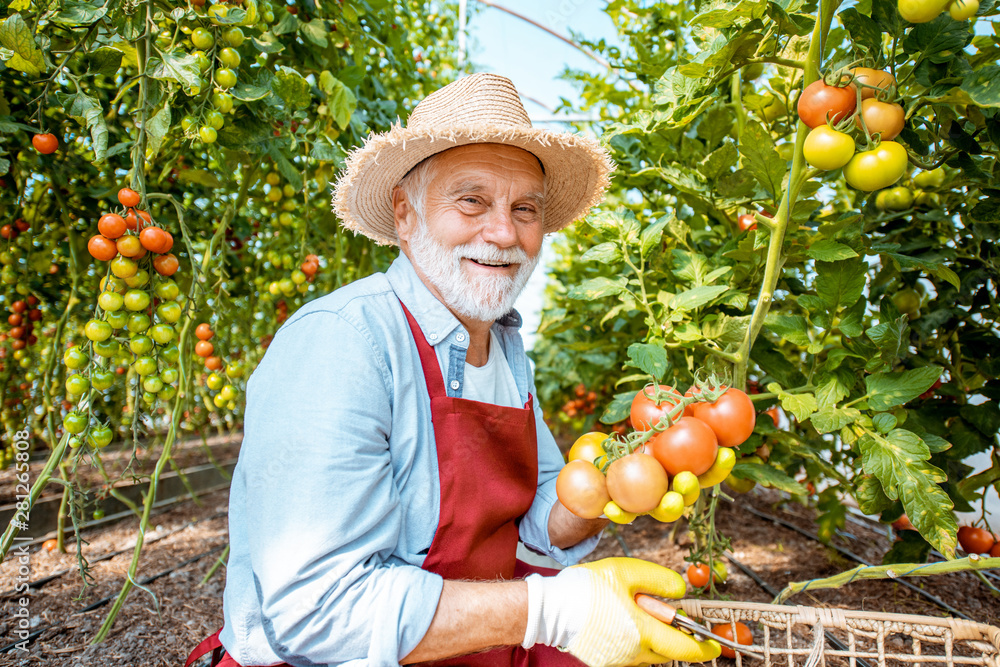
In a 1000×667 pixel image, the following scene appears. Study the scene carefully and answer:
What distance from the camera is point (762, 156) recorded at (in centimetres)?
108

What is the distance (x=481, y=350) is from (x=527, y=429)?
0.70 ft

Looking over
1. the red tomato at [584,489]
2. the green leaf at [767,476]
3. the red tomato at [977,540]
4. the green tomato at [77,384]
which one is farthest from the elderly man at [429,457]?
the red tomato at [977,540]

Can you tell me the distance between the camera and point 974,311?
1392mm

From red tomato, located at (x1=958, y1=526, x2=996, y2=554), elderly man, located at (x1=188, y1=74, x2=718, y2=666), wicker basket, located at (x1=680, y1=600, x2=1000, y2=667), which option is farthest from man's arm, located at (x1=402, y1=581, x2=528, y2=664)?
red tomato, located at (x1=958, y1=526, x2=996, y2=554)

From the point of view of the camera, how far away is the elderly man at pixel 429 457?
2.84ft

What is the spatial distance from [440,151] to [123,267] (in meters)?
0.68

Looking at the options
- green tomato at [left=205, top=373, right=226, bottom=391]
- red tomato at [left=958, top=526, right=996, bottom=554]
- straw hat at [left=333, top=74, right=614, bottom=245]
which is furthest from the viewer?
green tomato at [left=205, top=373, right=226, bottom=391]

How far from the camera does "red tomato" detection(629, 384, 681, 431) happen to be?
916 mm

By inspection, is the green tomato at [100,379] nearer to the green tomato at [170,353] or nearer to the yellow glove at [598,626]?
the green tomato at [170,353]

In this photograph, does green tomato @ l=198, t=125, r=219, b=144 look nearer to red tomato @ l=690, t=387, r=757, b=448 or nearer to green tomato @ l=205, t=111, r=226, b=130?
green tomato @ l=205, t=111, r=226, b=130

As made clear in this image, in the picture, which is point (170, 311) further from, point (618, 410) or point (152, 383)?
point (618, 410)

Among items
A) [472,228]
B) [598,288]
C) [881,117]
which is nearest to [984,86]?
[881,117]

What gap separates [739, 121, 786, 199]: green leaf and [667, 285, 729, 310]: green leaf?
0.22 meters

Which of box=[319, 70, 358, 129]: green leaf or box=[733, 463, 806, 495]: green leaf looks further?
box=[319, 70, 358, 129]: green leaf
